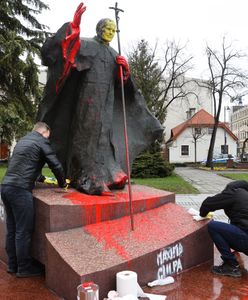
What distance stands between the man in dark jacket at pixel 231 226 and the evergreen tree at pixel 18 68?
15592 mm

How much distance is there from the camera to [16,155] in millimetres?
4359

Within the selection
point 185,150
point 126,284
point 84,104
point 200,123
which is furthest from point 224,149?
point 126,284

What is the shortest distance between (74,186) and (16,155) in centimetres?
125

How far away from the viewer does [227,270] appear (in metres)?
4.52

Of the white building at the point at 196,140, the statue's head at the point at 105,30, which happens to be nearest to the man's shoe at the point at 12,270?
the statue's head at the point at 105,30

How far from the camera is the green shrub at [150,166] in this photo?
20531 millimetres

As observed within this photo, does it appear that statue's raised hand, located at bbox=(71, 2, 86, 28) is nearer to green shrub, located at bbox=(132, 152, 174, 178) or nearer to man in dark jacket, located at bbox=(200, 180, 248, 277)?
man in dark jacket, located at bbox=(200, 180, 248, 277)

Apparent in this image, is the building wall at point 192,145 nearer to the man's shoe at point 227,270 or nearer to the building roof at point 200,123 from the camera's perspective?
the building roof at point 200,123

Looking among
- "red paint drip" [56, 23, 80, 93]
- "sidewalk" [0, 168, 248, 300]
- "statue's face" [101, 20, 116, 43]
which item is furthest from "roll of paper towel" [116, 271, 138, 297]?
"statue's face" [101, 20, 116, 43]

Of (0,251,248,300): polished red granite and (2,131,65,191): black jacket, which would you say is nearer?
(0,251,248,300): polished red granite

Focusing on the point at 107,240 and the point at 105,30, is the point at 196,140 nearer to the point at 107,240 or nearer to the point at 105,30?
the point at 105,30

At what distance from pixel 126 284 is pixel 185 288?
33.4 inches

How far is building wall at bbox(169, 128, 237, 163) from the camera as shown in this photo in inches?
1766

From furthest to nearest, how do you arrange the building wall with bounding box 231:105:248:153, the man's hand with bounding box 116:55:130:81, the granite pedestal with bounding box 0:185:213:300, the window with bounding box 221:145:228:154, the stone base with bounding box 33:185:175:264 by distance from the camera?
1. the building wall with bounding box 231:105:248:153
2. the window with bounding box 221:145:228:154
3. the man's hand with bounding box 116:55:130:81
4. the stone base with bounding box 33:185:175:264
5. the granite pedestal with bounding box 0:185:213:300
